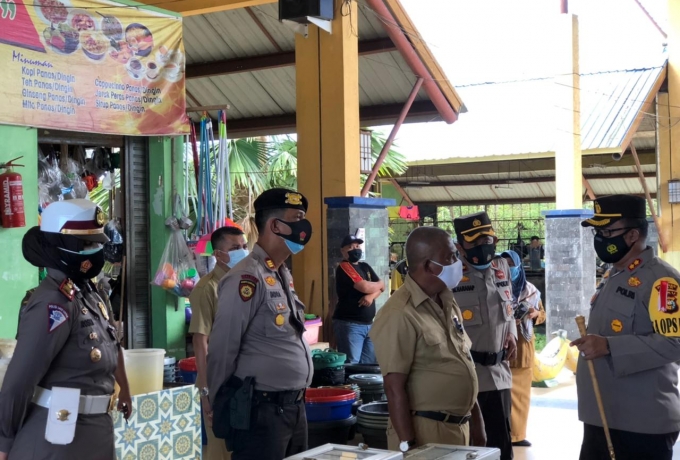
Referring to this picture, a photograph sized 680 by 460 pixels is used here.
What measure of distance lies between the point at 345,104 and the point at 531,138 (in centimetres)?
902

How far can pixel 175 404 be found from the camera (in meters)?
5.39

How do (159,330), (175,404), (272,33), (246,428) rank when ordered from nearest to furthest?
1. (246,428)
2. (175,404)
3. (159,330)
4. (272,33)

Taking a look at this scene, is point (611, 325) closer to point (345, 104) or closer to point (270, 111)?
point (345, 104)

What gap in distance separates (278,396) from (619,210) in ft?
6.48

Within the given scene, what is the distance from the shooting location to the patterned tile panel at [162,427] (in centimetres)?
501

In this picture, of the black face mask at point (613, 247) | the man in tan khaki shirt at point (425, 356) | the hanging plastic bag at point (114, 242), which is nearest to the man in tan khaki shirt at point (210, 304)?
the man in tan khaki shirt at point (425, 356)

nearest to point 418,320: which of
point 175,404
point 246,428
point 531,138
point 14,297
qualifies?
point 246,428

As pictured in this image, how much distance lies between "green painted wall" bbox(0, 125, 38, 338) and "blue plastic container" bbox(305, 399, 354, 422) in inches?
96.7

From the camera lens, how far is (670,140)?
632 inches

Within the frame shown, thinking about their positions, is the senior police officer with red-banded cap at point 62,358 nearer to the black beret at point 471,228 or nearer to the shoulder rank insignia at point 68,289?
the shoulder rank insignia at point 68,289

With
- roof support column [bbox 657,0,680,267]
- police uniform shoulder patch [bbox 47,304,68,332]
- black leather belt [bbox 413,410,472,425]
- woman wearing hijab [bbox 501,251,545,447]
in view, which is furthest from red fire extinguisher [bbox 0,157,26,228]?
roof support column [bbox 657,0,680,267]

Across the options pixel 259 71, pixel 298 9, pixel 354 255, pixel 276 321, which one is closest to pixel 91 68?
pixel 298 9

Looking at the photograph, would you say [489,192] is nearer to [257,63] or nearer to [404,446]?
[257,63]

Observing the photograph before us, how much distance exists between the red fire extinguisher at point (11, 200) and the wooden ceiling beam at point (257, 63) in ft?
17.9
